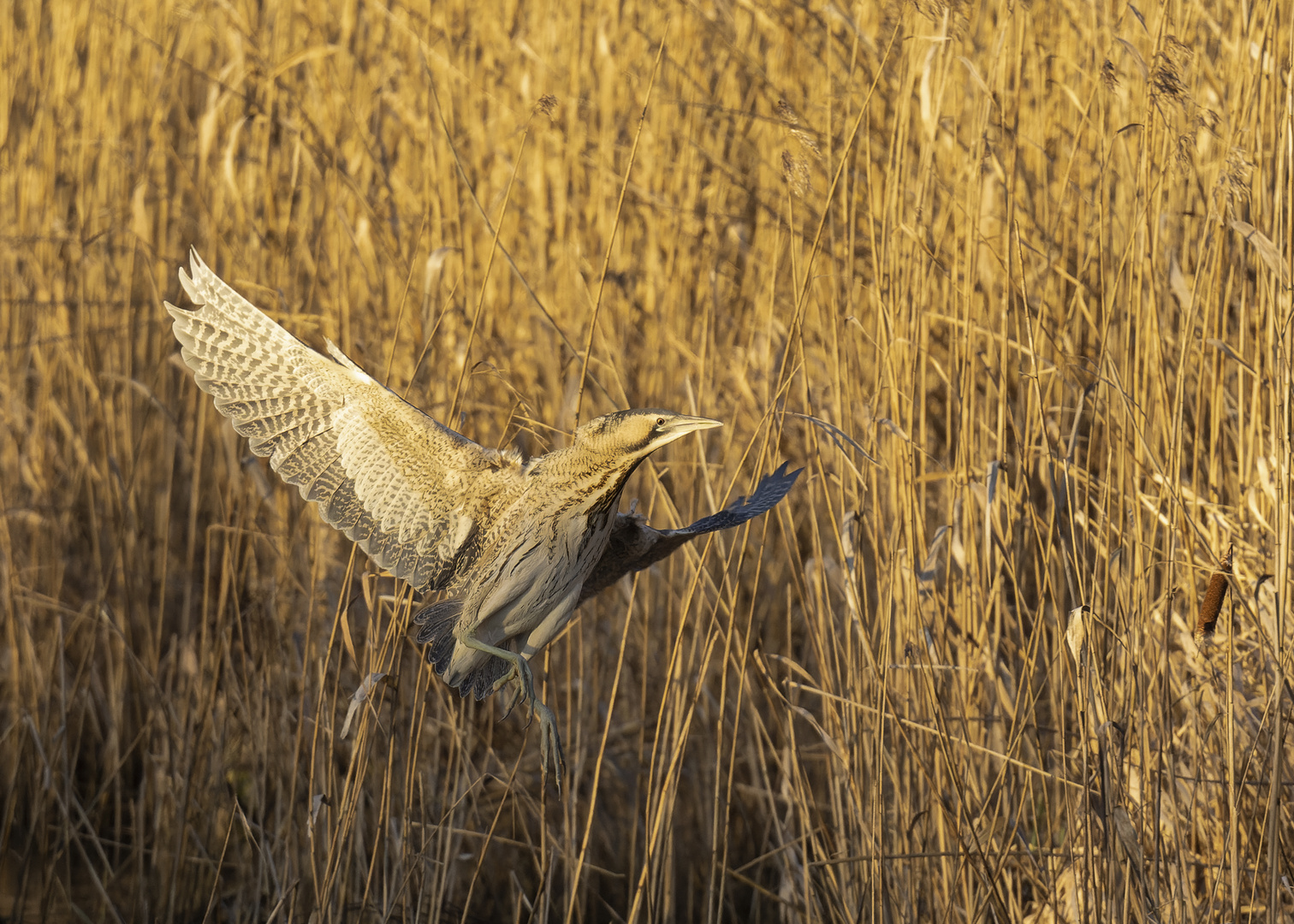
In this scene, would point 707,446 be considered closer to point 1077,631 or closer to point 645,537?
point 645,537

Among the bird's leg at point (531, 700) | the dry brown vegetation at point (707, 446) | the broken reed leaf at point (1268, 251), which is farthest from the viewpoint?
the dry brown vegetation at point (707, 446)

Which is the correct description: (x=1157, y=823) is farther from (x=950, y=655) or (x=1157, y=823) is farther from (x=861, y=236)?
(x=861, y=236)

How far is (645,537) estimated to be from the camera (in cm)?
174

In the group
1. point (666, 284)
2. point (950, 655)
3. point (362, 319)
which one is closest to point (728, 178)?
point (666, 284)

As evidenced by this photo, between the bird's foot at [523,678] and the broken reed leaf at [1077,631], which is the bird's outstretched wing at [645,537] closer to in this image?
the bird's foot at [523,678]

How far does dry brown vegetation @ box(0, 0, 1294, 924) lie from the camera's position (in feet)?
5.91

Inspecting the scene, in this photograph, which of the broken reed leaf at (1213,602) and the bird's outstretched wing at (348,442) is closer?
the broken reed leaf at (1213,602)

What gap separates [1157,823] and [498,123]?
7.16 ft

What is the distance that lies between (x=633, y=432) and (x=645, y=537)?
0.75 feet

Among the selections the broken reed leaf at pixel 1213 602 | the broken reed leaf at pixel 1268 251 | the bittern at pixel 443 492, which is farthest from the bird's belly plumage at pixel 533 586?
the broken reed leaf at pixel 1268 251

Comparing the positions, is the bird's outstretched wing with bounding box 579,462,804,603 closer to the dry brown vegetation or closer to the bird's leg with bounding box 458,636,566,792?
the dry brown vegetation

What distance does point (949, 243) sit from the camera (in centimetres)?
236

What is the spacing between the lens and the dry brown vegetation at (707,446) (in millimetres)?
1803

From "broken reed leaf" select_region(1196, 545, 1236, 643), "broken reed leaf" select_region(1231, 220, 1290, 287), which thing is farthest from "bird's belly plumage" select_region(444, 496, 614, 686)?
"broken reed leaf" select_region(1231, 220, 1290, 287)
